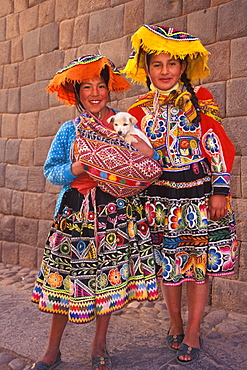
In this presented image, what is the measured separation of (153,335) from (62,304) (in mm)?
973

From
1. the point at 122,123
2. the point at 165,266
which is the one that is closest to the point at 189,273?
the point at 165,266

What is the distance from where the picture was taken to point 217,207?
2354mm

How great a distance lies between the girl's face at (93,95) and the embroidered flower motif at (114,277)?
1.02 meters

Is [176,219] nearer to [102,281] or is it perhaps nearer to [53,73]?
[102,281]

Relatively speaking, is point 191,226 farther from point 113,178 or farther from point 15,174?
point 15,174

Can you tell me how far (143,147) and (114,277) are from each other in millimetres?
808

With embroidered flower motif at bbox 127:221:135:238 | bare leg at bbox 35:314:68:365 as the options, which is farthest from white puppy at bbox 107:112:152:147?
bare leg at bbox 35:314:68:365

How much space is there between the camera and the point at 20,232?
17.5 feet

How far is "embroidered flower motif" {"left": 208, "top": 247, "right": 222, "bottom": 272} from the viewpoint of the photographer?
2383 mm

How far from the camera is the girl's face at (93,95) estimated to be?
2.37 meters

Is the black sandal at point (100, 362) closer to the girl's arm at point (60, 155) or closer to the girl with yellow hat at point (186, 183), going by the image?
the girl with yellow hat at point (186, 183)

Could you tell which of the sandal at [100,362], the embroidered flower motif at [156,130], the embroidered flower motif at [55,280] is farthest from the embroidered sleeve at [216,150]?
the sandal at [100,362]

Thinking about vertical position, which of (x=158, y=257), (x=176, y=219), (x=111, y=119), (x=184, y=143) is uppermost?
(x=111, y=119)

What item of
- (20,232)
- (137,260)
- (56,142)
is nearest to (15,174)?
(20,232)
